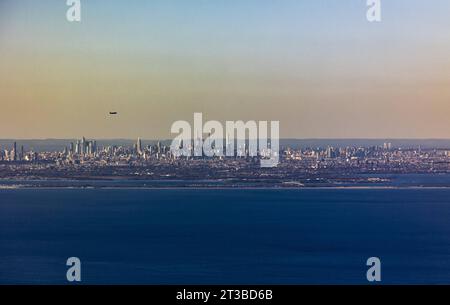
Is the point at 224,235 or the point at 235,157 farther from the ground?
the point at 235,157

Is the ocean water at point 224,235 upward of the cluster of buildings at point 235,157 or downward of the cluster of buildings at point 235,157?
downward

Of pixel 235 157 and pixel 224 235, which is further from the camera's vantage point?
pixel 235 157

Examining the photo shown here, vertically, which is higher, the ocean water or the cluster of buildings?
the cluster of buildings

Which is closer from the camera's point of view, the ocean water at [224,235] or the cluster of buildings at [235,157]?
the ocean water at [224,235]

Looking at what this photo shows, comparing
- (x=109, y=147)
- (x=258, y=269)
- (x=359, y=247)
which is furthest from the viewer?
(x=109, y=147)

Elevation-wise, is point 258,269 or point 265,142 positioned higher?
point 265,142

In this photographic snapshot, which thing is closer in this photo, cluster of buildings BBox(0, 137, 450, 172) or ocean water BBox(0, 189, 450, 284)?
ocean water BBox(0, 189, 450, 284)
